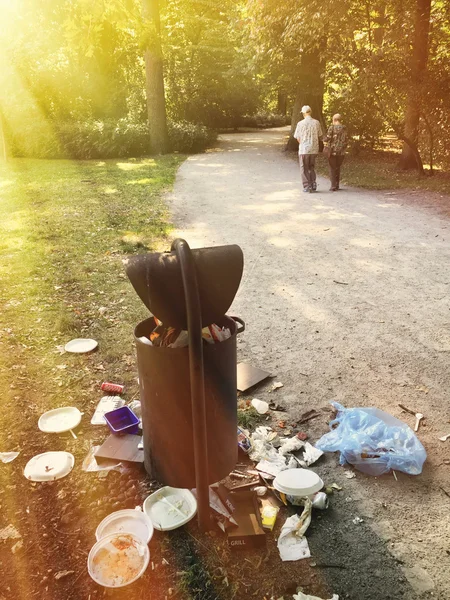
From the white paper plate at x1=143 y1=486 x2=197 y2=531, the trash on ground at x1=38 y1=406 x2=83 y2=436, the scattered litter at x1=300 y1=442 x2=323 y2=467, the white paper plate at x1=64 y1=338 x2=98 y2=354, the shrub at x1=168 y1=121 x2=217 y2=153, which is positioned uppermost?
the shrub at x1=168 y1=121 x2=217 y2=153

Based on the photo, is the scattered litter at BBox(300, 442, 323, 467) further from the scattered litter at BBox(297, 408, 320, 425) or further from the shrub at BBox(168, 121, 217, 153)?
the shrub at BBox(168, 121, 217, 153)

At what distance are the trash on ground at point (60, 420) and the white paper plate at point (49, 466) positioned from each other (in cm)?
27

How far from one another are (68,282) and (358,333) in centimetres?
399

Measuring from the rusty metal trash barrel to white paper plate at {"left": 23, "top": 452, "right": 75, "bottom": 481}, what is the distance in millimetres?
656

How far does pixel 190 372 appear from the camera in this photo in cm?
239

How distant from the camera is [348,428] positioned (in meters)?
3.42

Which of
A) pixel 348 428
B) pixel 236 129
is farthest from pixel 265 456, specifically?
pixel 236 129

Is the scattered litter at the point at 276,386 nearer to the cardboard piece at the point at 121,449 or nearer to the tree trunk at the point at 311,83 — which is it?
the cardboard piece at the point at 121,449

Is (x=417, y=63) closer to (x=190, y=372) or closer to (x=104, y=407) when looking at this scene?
(x=104, y=407)

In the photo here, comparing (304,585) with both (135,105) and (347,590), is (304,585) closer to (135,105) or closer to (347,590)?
(347,590)

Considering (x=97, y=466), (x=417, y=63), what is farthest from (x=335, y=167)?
(x=97, y=466)

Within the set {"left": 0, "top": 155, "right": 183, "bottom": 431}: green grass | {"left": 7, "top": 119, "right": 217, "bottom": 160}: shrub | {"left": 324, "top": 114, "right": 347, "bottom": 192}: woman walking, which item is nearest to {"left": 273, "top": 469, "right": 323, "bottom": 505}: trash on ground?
{"left": 0, "top": 155, "right": 183, "bottom": 431}: green grass

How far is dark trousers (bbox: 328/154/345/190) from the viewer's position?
11597 millimetres

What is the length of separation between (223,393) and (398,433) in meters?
1.46
